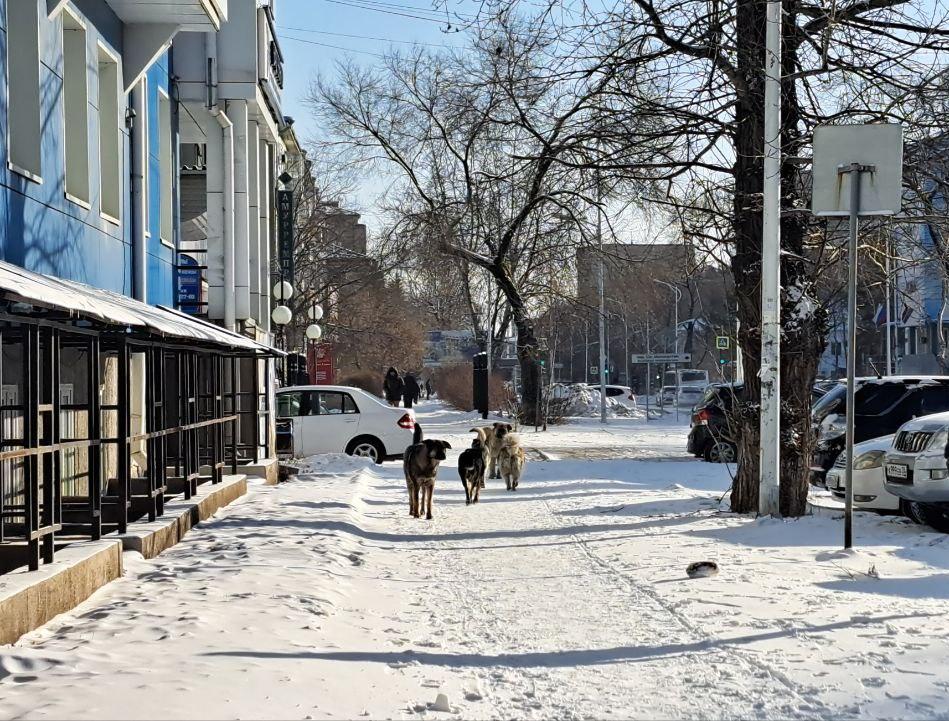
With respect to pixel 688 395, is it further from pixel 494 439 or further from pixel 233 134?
pixel 494 439

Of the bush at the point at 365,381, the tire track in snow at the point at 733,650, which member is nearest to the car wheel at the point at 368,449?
the tire track in snow at the point at 733,650

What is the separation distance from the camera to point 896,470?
11.9 meters

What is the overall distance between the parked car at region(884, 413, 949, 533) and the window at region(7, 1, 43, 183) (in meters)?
8.54

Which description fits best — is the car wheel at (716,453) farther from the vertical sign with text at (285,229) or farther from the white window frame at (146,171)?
the vertical sign with text at (285,229)

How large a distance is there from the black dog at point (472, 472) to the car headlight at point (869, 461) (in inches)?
198

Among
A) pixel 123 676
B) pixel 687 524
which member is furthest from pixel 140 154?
pixel 123 676

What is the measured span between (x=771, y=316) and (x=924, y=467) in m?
2.20

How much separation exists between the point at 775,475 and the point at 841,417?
3.61 meters

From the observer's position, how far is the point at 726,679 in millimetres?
5953

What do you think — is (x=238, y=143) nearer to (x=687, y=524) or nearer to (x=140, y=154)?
(x=140, y=154)

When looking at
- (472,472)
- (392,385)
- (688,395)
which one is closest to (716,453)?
(472,472)

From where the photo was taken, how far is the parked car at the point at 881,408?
15.2m

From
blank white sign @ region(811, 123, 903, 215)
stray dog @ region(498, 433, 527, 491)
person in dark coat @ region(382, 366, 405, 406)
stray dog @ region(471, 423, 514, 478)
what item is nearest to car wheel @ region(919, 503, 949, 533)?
blank white sign @ region(811, 123, 903, 215)

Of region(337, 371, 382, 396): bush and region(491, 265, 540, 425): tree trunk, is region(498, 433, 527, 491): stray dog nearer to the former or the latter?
region(491, 265, 540, 425): tree trunk
